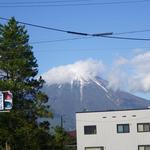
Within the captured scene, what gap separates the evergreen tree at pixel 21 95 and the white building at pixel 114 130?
1474 centimetres

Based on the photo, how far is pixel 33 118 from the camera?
59188mm

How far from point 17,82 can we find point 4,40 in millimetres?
4706

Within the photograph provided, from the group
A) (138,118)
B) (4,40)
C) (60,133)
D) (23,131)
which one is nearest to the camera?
(23,131)

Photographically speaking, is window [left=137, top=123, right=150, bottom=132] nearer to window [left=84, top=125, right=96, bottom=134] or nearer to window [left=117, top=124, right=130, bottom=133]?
window [left=117, top=124, right=130, bottom=133]

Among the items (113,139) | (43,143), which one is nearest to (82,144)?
(113,139)

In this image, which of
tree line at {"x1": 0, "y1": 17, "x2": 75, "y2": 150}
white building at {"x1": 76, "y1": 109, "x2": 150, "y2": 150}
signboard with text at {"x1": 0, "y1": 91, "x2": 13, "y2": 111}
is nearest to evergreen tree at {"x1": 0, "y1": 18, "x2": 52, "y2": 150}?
tree line at {"x1": 0, "y1": 17, "x2": 75, "y2": 150}

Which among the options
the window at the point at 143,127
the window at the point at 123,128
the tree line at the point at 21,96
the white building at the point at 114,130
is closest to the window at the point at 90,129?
the white building at the point at 114,130

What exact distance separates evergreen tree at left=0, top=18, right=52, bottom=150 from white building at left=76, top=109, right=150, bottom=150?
1474 centimetres

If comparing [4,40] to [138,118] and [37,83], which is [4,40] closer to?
[37,83]

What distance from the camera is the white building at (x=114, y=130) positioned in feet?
237

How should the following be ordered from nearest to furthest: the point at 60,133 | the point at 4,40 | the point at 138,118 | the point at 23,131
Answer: the point at 23,131, the point at 4,40, the point at 138,118, the point at 60,133

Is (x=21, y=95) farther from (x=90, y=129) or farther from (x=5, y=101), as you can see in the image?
(x=5, y=101)

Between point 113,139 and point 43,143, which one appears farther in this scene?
point 113,139

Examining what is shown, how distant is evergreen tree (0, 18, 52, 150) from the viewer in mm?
56656
